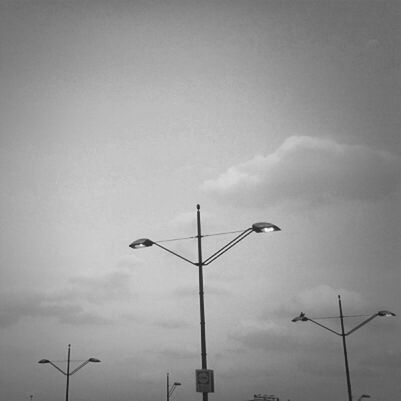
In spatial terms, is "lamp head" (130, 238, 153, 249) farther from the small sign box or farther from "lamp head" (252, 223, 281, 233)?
the small sign box

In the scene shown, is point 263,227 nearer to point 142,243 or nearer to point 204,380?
point 142,243

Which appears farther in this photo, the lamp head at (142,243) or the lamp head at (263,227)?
the lamp head at (142,243)

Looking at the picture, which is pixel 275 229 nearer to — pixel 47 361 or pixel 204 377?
pixel 204 377

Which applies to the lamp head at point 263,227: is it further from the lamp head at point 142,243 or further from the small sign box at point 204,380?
the small sign box at point 204,380

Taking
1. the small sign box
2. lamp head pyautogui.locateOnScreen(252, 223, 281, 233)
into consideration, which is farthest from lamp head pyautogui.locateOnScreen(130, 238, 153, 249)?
the small sign box

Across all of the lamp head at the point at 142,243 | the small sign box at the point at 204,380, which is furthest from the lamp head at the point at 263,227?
the small sign box at the point at 204,380

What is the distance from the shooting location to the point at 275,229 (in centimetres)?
1465

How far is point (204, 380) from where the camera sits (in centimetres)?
1405

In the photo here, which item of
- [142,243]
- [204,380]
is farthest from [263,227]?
[204,380]

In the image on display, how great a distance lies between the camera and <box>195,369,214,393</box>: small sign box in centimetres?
1392

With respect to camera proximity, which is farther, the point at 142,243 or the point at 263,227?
the point at 142,243

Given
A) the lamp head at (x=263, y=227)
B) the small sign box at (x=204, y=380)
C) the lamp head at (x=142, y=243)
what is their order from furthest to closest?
the lamp head at (x=142, y=243), the lamp head at (x=263, y=227), the small sign box at (x=204, y=380)

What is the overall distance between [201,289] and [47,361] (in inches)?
1168

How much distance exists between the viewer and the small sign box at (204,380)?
548 inches
